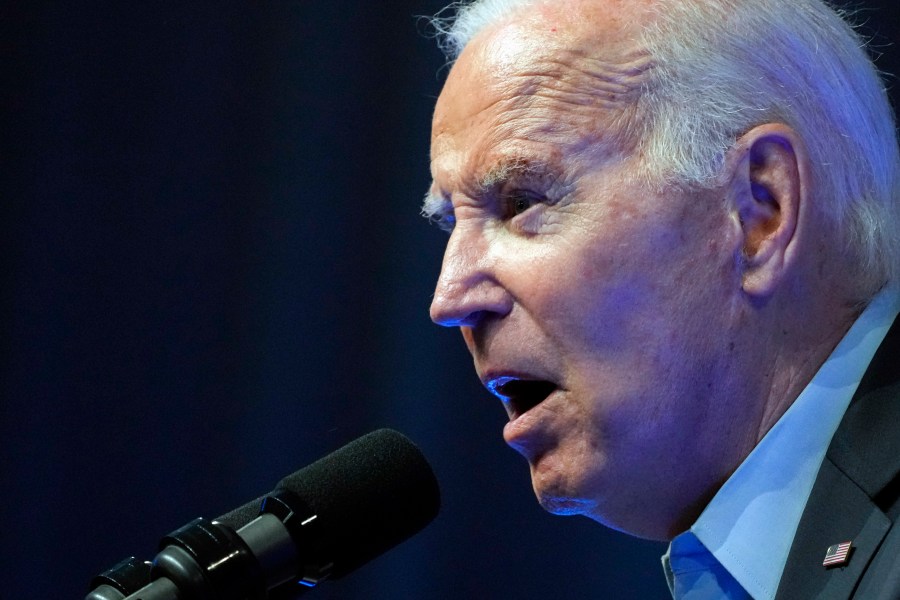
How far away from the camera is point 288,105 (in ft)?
10.0

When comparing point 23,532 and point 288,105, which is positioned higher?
point 288,105

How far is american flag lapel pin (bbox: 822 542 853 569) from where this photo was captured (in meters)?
1.46

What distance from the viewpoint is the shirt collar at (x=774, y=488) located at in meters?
1.64

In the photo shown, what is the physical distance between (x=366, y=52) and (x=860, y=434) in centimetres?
190

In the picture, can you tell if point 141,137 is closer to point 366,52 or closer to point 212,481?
point 366,52

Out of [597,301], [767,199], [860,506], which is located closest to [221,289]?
[597,301]

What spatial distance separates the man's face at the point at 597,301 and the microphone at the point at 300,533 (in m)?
0.23

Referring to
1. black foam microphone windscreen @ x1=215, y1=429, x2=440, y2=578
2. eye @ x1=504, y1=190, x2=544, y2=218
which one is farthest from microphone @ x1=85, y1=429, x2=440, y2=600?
eye @ x1=504, y1=190, x2=544, y2=218

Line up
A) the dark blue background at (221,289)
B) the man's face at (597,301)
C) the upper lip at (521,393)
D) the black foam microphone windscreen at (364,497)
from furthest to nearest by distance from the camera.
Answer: the dark blue background at (221,289) < the upper lip at (521,393) < the man's face at (597,301) < the black foam microphone windscreen at (364,497)

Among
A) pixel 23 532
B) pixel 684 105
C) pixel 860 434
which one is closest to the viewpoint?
Result: pixel 860 434

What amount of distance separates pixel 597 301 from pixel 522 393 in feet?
0.76

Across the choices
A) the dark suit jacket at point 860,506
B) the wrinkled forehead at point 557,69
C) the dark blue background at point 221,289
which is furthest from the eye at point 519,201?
the dark blue background at point 221,289

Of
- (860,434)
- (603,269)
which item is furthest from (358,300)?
(860,434)

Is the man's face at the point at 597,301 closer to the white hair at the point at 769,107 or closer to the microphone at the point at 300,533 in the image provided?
the white hair at the point at 769,107
